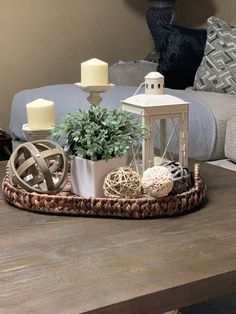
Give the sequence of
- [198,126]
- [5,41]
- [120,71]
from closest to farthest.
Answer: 1. [198,126]
2. [120,71]
3. [5,41]

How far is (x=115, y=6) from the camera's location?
12.0ft

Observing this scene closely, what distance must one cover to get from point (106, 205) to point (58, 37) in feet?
8.11

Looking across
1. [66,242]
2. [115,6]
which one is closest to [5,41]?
[115,6]

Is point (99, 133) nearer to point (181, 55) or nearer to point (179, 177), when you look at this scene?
point (179, 177)

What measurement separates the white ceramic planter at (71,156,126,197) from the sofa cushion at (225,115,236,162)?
80 centimetres

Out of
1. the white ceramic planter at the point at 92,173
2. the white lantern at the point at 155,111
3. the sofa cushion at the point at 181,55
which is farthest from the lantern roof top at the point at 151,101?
the sofa cushion at the point at 181,55

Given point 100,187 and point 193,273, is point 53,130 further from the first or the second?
point 193,273

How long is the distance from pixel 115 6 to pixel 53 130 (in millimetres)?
2512

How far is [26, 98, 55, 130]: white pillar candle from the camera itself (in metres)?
1.37

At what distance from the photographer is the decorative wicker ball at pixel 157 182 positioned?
1.21m

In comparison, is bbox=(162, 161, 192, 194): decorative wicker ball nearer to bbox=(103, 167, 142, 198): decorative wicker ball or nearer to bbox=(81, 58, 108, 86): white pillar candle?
bbox=(103, 167, 142, 198): decorative wicker ball

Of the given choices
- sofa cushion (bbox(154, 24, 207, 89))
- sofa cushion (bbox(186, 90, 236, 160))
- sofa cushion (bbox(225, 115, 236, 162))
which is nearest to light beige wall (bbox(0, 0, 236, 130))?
sofa cushion (bbox(154, 24, 207, 89))

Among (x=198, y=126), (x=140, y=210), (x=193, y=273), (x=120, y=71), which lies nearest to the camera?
(x=193, y=273)

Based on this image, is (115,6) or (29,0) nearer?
(29,0)
